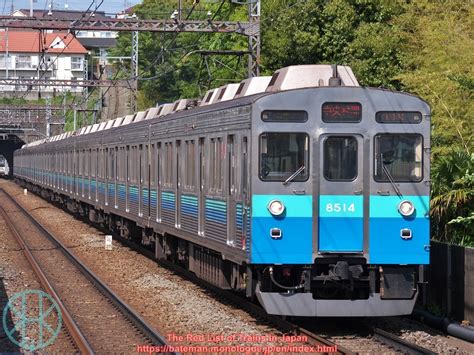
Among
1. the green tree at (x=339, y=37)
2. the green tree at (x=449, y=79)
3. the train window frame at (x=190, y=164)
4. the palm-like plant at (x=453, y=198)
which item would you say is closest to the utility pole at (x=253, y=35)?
the green tree at (x=449, y=79)

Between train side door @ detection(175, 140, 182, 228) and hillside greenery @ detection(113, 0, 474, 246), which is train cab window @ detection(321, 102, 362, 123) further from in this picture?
train side door @ detection(175, 140, 182, 228)

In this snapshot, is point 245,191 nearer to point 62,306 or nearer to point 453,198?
point 62,306

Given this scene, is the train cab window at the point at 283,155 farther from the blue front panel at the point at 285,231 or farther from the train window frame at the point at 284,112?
the blue front panel at the point at 285,231

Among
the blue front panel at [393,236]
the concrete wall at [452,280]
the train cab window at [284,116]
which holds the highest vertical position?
the train cab window at [284,116]

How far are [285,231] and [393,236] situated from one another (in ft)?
4.04

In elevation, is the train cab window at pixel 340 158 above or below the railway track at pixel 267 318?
above

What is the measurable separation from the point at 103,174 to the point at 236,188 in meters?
13.9

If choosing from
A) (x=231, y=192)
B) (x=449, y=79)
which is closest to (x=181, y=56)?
(x=449, y=79)

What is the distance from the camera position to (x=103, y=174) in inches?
987

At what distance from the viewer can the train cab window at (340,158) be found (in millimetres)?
10812

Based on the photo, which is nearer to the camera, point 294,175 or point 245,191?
point 294,175

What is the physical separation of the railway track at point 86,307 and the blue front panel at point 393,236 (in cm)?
263

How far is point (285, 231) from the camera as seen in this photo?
10680 millimetres

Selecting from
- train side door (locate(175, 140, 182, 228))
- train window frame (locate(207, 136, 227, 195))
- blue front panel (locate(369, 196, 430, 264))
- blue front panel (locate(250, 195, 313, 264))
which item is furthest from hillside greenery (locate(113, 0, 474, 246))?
train side door (locate(175, 140, 182, 228))
